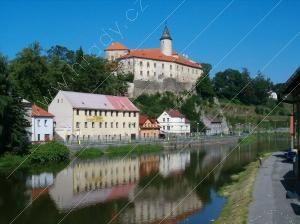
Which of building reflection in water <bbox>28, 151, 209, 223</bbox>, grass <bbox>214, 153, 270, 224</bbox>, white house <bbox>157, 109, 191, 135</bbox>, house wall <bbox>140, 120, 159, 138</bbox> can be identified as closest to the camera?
grass <bbox>214, 153, 270, 224</bbox>

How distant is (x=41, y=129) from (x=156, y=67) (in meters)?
49.9

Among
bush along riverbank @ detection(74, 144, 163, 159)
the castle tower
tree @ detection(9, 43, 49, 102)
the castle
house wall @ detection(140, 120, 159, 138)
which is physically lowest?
bush along riverbank @ detection(74, 144, 163, 159)

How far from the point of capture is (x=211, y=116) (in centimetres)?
9406

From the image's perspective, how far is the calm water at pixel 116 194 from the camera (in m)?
19.5

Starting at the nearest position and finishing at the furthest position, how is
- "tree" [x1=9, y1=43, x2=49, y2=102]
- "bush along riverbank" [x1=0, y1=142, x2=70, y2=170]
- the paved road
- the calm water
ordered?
1. the paved road
2. the calm water
3. "bush along riverbank" [x1=0, y1=142, x2=70, y2=170]
4. "tree" [x1=9, y1=43, x2=49, y2=102]

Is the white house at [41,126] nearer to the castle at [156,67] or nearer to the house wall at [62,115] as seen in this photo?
the house wall at [62,115]

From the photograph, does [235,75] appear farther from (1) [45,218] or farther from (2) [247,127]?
(1) [45,218]

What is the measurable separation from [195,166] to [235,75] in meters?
90.0

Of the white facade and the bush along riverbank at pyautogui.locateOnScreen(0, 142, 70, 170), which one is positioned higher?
the white facade

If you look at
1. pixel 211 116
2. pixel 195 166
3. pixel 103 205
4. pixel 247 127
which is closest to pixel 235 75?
pixel 247 127

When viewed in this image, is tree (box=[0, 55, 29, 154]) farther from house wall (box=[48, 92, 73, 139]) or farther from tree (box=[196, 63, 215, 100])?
tree (box=[196, 63, 215, 100])

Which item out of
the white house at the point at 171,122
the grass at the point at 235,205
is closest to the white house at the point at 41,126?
the grass at the point at 235,205

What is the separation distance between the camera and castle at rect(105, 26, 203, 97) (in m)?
91.5

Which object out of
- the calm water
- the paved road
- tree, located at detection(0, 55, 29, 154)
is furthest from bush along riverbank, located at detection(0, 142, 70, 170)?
the paved road
